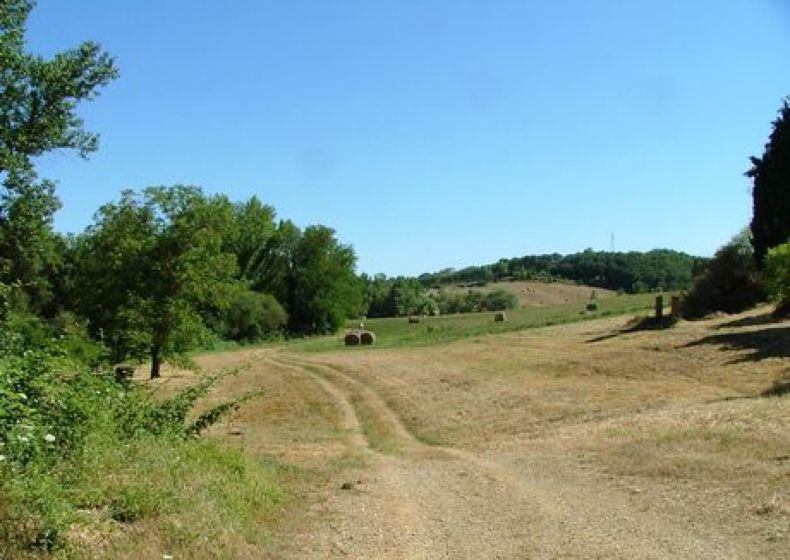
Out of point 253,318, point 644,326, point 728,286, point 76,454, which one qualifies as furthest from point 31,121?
point 253,318

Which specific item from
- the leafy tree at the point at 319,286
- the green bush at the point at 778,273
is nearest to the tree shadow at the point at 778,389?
the green bush at the point at 778,273

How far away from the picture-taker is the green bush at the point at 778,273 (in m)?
32.5

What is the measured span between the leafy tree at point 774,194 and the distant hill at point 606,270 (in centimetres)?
8289

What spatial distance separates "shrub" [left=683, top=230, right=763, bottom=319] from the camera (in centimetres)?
4625

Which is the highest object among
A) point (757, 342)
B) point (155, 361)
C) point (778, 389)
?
point (757, 342)

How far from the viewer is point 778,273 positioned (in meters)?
32.8

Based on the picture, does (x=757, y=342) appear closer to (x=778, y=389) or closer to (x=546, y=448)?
(x=778, y=389)

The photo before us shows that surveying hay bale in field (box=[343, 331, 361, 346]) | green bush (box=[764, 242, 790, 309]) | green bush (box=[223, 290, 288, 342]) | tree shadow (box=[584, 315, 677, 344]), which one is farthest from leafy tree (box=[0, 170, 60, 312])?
green bush (box=[223, 290, 288, 342])

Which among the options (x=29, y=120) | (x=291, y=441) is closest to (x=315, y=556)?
(x=29, y=120)

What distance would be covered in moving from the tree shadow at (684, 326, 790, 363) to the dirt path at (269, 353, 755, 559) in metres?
14.2

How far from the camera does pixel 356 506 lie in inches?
463

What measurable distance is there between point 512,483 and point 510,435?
27.7ft

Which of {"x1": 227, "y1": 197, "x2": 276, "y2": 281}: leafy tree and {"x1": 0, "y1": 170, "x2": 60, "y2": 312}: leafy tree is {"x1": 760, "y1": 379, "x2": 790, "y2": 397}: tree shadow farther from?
{"x1": 227, "y1": 197, "x2": 276, "y2": 281}: leafy tree

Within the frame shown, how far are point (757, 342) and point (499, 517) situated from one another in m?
23.2
